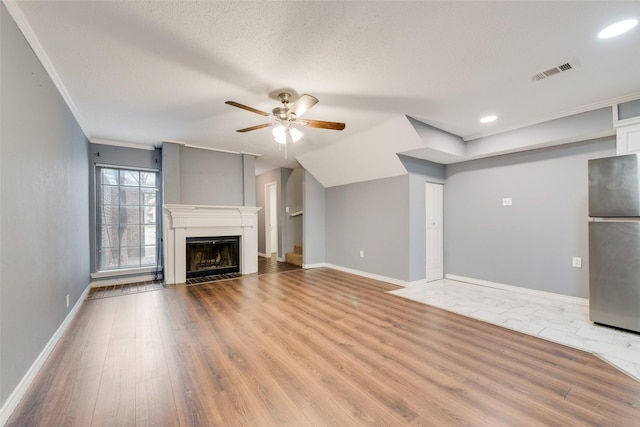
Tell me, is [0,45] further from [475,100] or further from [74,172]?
[475,100]

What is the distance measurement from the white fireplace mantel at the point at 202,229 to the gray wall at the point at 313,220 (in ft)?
4.02

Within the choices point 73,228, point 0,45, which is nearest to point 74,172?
point 73,228

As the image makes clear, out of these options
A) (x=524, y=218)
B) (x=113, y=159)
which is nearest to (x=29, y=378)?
(x=113, y=159)

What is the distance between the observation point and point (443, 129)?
4.07 metres

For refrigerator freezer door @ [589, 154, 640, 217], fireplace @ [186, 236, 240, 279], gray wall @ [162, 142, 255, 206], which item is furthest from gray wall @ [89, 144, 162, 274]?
refrigerator freezer door @ [589, 154, 640, 217]

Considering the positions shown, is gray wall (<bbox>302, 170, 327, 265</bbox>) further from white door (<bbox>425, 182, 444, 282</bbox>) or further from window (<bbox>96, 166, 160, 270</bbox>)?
window (<bbox>96, 166, 160, 270</bbox>)

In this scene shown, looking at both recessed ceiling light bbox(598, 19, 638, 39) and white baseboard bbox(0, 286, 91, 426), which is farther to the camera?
recessed ceiling light bbox(598, 19, 638, 39)

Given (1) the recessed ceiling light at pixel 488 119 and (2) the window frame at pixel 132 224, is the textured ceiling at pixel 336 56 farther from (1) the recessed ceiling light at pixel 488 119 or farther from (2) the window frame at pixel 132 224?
(2) the window frame at pixel 132 224

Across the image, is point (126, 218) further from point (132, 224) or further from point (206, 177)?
point (206, 177)

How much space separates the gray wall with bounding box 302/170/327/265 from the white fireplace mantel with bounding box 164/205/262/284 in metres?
1.23

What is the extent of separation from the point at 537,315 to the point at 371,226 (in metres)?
2.78

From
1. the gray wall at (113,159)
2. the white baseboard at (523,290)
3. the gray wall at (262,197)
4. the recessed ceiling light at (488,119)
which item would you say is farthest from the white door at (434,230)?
the gray wall at (113,159)

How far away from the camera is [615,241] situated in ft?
8.95

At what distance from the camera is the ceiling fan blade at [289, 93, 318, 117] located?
234 centimetres
